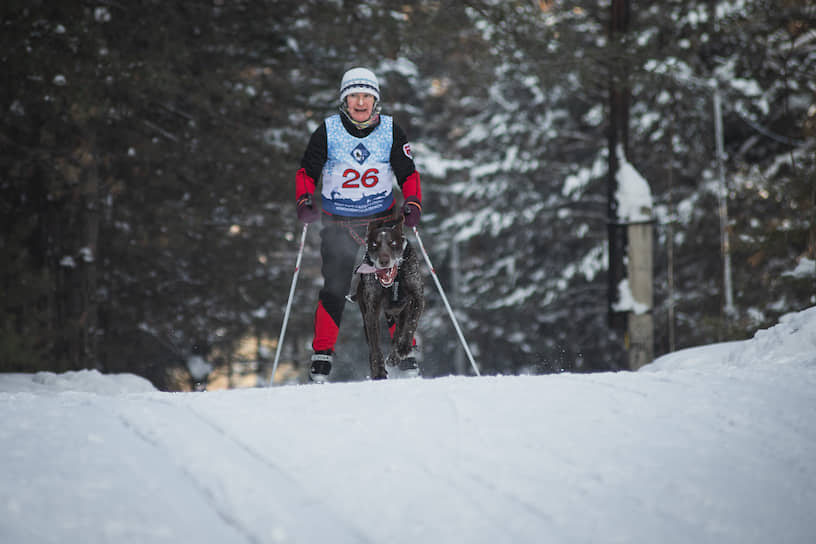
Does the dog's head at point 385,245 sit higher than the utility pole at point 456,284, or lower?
higher

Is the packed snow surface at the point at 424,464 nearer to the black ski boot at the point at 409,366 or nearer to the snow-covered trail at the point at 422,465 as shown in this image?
the snow-covered trail at the point at 422,465

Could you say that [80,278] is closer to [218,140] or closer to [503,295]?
[218,140]

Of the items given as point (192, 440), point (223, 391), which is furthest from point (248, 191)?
point (192, 440)

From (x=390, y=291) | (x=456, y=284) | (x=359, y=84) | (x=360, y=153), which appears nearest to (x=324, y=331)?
(x=390, y=291)

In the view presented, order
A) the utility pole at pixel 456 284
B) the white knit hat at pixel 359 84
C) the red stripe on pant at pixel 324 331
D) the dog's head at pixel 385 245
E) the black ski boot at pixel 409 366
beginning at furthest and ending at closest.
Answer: the utility pole at pixel 456 284 → the red stripe on pant at pixel 324 331 → the black ski boot at pixel 409 366 → the white knit hat at pixel 359 84 → the dog's head at pixel 385 245

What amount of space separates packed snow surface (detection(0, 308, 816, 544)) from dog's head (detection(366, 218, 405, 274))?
1.44 metres

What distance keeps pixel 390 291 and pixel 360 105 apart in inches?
63.1

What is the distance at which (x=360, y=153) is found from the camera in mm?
6066

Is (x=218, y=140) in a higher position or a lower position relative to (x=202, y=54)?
lower

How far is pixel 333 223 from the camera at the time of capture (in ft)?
20.5

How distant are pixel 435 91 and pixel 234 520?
24139 millimetres

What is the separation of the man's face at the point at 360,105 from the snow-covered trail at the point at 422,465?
2661mm

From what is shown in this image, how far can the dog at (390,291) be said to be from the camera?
5.75 m

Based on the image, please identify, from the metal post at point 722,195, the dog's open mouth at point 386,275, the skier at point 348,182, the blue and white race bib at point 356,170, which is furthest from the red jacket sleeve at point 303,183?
the metal post at point 722,195
